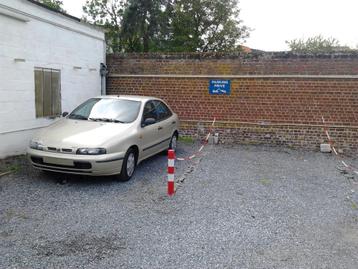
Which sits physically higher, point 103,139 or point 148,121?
point 148,121

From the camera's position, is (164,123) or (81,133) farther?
(164,123)

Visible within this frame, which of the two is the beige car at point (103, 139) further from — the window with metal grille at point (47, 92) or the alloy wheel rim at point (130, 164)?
the window with metal grille at point (47, 92)


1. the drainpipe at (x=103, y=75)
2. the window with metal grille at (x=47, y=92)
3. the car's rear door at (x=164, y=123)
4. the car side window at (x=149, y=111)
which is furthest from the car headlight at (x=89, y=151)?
the drainpipe at (x=103, y=75)

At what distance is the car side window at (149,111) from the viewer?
702 centimetres

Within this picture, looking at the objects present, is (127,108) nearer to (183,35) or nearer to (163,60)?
(163,60)

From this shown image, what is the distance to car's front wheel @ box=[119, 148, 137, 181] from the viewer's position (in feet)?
19.6

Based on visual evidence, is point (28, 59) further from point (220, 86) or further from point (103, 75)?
point (220, 86)

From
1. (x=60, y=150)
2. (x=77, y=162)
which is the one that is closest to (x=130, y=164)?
(x=77, y=162)

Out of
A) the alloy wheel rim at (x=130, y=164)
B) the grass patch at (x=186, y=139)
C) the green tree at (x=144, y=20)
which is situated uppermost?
the green tree at (x=144, y=20)

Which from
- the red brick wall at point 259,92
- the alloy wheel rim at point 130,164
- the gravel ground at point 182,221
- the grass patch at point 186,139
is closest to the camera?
the gravel ground at point 182,221

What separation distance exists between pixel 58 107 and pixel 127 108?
2.97m

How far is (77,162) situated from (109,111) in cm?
168

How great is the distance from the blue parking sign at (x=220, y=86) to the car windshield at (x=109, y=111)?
3900mm

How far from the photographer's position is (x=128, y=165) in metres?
6.16
